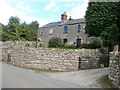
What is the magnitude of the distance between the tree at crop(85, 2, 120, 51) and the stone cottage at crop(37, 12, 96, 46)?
1113cm

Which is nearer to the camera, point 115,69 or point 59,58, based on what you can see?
point 115,69

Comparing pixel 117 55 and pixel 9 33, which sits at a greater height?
pixel 9 33

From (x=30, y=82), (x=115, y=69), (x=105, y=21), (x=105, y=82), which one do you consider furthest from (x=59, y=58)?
(x=115, y=69)

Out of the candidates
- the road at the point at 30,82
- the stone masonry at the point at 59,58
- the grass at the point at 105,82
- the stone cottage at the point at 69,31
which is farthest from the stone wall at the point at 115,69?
the stone cottage at the point at 69,31

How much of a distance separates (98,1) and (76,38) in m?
14.8

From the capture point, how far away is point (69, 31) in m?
30.9

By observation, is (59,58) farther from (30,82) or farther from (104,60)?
(30,82)

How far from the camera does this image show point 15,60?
54.1 ft

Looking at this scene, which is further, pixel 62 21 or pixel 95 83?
pixel 62 21

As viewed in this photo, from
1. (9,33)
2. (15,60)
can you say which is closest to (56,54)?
(15,60)

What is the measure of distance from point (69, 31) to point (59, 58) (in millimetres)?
17065

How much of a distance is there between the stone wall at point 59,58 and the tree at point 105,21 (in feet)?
7.43

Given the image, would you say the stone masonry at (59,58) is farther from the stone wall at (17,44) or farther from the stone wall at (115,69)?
the stone wall at (17,44)

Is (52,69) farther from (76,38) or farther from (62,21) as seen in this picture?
(62,21)
